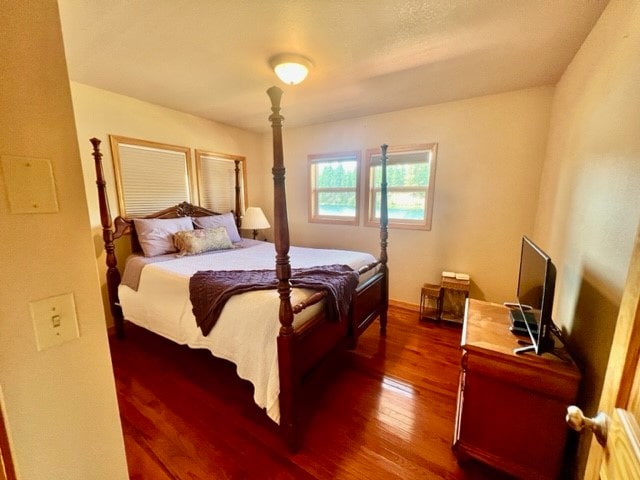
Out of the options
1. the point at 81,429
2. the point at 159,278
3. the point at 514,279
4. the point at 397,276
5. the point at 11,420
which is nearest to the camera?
the point at 11,420

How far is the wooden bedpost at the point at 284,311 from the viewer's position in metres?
1.41

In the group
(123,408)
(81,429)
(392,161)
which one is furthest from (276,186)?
(392,161)

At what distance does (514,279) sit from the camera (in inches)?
113

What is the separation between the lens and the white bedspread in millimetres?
1556

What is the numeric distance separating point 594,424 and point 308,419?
4.98 ft

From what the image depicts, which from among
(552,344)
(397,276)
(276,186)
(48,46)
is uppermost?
(48,46)

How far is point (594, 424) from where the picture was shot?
2.10ft

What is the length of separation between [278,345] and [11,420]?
100cm

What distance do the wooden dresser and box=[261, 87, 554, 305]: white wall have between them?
175cm

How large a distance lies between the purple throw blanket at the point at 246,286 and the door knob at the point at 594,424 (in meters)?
1.28

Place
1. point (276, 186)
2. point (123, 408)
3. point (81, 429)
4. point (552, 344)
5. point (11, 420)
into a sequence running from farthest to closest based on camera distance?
point (123, 408)
point (276, 186)
point (552, 344)
point (81, 429)
point (11, 420)

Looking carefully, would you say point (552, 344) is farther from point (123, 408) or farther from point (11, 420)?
point (123, 408)

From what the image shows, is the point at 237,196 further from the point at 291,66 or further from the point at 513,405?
the point at 513,405

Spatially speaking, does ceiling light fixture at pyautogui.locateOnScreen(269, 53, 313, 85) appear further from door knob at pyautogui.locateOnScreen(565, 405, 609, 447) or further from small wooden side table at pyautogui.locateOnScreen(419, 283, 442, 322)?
small wooden side table at pyautogui.locateOnScreen(419, 283, 442, 322)
